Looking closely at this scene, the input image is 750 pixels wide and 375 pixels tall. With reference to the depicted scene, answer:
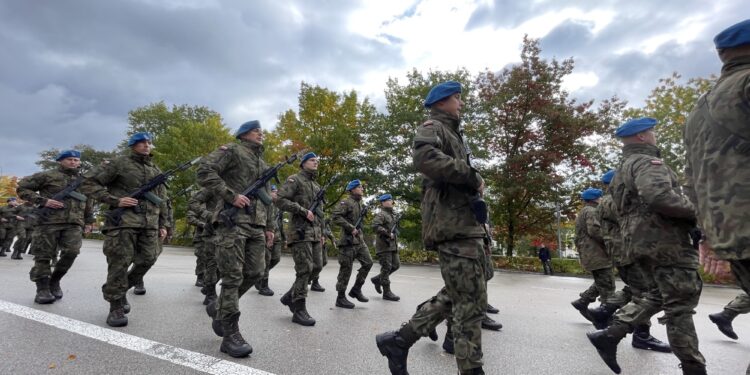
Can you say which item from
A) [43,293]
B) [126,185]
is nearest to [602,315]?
[126,185]

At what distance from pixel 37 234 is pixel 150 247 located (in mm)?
2177

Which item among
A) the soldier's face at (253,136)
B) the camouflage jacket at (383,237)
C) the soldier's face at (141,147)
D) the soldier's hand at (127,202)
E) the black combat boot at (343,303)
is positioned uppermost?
the soldier's face at (253,136)

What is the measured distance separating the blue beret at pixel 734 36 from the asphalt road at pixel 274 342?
266 centimetres

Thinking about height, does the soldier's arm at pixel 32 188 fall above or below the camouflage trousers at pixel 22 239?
above

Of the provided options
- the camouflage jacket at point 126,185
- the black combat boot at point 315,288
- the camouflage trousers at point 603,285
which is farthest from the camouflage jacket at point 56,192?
the camouflage trousers at point 603,285

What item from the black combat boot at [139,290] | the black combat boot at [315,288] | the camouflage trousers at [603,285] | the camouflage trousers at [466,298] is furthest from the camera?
the black combat boot at [315,288]

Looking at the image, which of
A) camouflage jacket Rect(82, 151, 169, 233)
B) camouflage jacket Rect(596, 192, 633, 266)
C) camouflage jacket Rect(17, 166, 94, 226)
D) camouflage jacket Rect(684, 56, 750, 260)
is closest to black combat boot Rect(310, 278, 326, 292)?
camouflage jacket Rect(82, 151, 169, 233)

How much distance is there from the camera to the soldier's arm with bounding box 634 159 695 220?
313 centimetres

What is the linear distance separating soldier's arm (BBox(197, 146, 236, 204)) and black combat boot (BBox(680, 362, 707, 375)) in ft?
13.2

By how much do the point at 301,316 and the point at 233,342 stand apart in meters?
1.58

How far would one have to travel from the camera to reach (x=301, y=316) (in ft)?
16.6

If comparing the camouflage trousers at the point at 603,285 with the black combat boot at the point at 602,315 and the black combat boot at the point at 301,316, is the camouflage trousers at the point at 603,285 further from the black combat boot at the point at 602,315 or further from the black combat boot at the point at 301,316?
the black combat boot at the point at 301,316

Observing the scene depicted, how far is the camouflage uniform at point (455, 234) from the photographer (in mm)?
2633

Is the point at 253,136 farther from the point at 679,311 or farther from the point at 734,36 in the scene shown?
the point at 679,311
